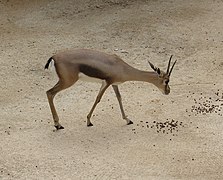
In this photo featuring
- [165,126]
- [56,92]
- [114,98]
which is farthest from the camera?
[114,98]

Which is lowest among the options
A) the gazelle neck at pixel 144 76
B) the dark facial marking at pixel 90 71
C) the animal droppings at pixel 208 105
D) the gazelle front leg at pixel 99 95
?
the animal droppings at pixel 208 105

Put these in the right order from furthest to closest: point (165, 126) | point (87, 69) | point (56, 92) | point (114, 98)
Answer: point (114, 98) < point (165, 126) < point (56, 92) < point (87, 69)

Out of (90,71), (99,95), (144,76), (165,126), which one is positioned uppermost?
(90,71)

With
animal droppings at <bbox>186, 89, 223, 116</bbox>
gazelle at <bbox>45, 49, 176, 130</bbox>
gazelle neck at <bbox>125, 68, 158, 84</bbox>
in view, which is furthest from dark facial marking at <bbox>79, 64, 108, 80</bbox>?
animal droppings at <bbox>186, 89, 223, 116</bbox>

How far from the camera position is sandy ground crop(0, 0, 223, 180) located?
731cm

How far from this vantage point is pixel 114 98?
920cm

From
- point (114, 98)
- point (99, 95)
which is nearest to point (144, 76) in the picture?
point (99, 95)

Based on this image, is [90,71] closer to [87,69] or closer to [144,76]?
[87,69]

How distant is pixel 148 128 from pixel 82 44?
10.9 feet

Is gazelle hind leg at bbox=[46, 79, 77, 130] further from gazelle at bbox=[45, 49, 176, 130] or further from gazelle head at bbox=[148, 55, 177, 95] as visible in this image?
gazelle head at bbox=[148, 55, 177, 95]

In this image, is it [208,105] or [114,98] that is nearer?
[208,105]

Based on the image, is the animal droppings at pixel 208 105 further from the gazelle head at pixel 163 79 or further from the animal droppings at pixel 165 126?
the gazelle head at pixel 163 79

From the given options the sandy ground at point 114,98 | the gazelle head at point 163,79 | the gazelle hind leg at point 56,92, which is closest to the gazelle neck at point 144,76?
the gazelle head at point 163,79

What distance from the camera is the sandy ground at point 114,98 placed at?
731cm
